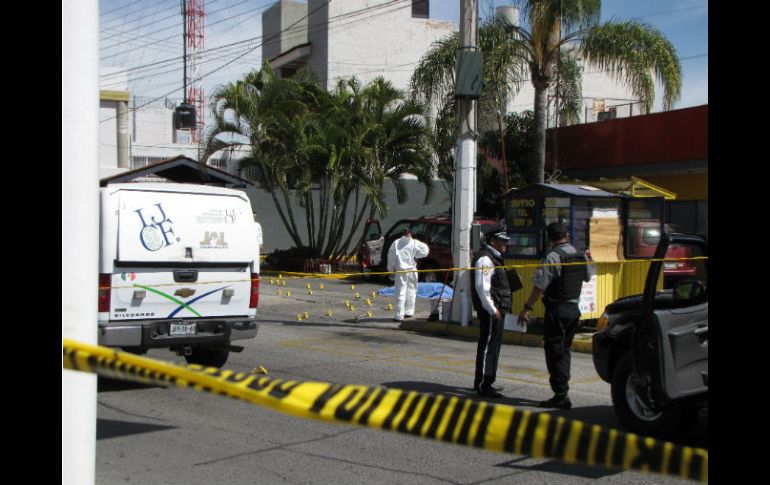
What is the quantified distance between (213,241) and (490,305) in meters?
3.17

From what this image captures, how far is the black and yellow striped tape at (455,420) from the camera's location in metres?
2.37

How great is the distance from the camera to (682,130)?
22.0 meters

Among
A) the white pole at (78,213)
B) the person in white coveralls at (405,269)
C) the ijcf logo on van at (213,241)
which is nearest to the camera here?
the white pole at (78,213)

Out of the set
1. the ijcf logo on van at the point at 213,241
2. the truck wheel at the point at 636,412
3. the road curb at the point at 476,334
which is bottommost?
the road curb at the point at 476,334

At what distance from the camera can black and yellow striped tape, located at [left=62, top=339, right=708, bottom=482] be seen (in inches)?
93.1

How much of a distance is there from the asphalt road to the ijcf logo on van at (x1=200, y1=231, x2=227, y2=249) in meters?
1.63

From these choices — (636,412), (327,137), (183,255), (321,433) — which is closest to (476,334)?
(183,255)

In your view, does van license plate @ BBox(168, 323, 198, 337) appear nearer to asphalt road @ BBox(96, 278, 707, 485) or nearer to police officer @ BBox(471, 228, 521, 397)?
asphalt road @ BBox(96, 278, 707, 485)

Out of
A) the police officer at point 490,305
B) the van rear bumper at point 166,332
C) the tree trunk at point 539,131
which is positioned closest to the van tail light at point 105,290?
the van rear bumper at point 166,332

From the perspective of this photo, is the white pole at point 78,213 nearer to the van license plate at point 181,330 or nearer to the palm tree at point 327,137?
the van license plate at point 181,330

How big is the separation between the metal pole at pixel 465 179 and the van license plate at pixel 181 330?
5843 mm
